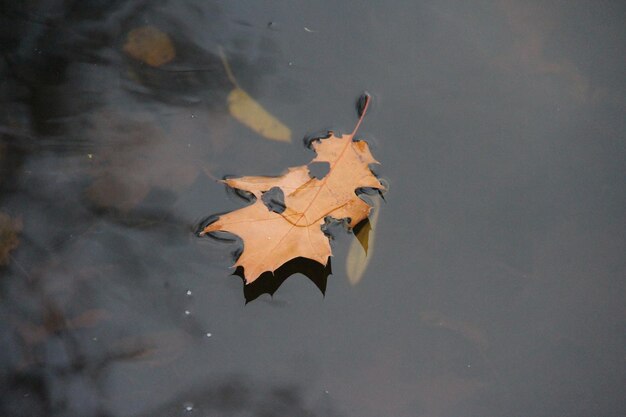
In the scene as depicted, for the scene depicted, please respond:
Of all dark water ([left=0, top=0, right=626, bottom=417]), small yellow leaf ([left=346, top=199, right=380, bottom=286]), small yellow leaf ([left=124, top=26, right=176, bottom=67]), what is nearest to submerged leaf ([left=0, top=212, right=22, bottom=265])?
dark water ([left=0, top=0, right=626, bottom=417])

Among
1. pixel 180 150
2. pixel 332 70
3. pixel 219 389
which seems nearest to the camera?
pixel 219 389

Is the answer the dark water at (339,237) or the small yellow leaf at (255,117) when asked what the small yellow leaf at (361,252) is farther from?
the small yellow leaf at (255,117)

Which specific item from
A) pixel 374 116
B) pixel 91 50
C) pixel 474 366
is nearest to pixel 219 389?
pixel 474 366

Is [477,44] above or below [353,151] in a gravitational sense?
above

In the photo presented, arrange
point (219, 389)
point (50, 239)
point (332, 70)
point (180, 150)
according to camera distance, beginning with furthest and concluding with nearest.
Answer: point (332, 70)
point (180, 150)
point (50, 239)
point (219, 389)

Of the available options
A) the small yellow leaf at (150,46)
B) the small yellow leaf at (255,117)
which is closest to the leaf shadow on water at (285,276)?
the small yellow leaf at (255,117)

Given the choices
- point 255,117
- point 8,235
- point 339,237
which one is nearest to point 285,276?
point 339,237

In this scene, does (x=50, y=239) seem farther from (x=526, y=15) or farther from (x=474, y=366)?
(x=526, y=15)

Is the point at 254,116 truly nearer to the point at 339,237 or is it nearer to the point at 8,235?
the point at 339,237
